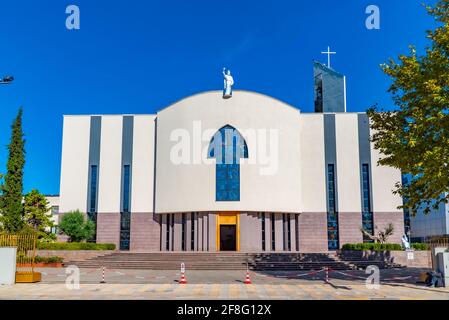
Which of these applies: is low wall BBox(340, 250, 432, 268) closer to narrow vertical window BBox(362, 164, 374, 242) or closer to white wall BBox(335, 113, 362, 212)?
narrow vertical window BBox(362, 164, 374, 242)

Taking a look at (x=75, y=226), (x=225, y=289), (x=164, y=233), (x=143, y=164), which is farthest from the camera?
(x=143, y=164)

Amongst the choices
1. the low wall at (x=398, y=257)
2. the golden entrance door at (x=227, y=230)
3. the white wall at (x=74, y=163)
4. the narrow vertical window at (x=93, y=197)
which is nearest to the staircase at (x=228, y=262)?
the low wall at (x=398, y=257)

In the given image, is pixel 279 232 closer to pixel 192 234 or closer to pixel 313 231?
pixel 313 231

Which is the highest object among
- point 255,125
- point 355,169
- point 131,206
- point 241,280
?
point 255,125

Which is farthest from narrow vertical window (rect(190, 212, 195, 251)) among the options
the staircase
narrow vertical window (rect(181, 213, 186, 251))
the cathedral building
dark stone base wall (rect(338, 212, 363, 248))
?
dark stone base wall (rect(338, 212, 363, 248))

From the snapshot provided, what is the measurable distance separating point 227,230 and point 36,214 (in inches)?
674

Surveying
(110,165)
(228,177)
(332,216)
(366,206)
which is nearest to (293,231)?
(332,216)

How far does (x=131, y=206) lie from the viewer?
130 feet

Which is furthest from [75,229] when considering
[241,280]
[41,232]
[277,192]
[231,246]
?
[241,280]

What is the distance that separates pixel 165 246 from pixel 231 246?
6.32 m

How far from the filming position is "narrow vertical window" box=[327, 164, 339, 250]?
128 feet

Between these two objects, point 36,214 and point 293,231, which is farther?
point 293,231

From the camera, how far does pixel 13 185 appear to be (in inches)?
1298

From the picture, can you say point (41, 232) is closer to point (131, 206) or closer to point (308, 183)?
point (131, 206)
